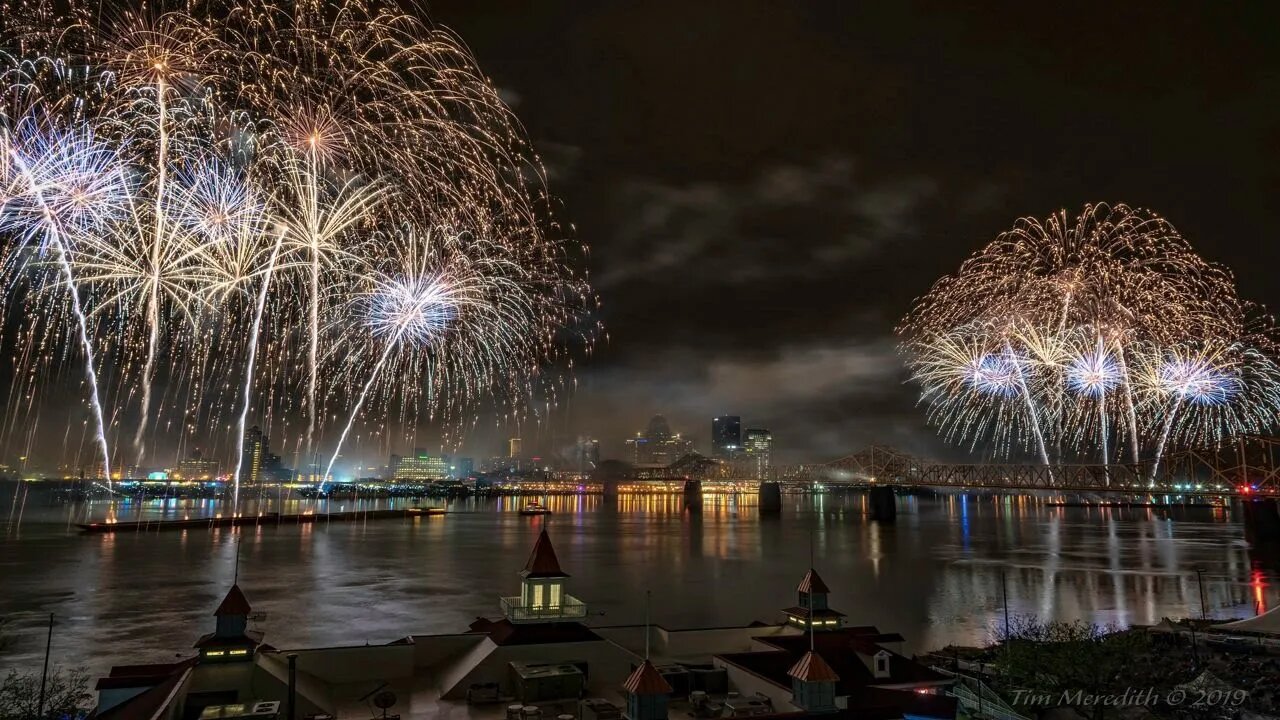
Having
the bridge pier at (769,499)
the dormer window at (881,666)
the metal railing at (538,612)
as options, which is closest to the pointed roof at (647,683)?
the metal railing at (538,612)

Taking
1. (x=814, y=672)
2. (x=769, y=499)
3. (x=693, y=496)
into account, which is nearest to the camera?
(x=814, y=672)

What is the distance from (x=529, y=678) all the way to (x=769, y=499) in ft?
499

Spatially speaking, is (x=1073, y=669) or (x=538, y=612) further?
(x=1073, y=669)

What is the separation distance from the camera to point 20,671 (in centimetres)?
3509

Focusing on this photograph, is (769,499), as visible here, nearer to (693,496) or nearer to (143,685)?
(693,496)

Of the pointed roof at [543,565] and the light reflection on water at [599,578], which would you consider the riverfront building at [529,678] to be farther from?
the light reflection on water at [599,578]

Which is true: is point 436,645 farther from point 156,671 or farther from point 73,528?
point 73,528

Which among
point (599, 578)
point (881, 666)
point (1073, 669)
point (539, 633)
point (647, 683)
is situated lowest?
point (599, 578)

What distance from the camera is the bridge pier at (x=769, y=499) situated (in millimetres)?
166250

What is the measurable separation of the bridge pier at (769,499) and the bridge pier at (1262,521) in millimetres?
88143

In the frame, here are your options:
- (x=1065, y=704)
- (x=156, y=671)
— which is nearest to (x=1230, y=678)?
(x=1065, y=704)

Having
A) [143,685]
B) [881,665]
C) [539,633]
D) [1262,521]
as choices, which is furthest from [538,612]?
[1262,521]

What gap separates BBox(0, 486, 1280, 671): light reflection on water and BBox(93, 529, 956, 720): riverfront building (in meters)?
20.6

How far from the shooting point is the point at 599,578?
6738 centimetres
